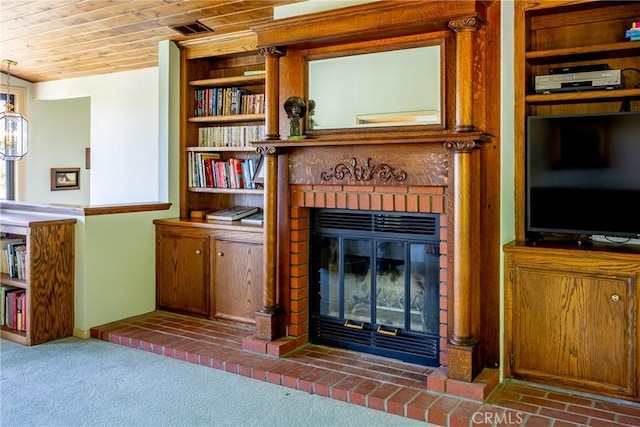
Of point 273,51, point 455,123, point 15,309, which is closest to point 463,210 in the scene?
point 455,123

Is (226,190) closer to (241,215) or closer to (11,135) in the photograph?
(241,215)

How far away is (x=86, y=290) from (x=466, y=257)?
265cm

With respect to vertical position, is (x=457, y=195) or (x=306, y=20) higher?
(x=306, y=20)

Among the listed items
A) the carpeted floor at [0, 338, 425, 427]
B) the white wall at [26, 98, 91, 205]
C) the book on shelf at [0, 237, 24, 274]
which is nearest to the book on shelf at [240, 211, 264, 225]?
the carpeted floor at [0, 338, 425, 427]

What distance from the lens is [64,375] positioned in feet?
10.1

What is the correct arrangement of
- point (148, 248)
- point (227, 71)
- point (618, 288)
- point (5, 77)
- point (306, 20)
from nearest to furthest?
point (618, 288) → point (306, 20) → point (148, 248) → point (227, 71) → point (5, 77)

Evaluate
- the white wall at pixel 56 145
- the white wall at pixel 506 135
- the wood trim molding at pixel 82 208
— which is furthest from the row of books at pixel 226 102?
the white wall at pixel 56 145

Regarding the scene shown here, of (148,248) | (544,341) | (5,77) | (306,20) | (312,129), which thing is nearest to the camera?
(544,341)

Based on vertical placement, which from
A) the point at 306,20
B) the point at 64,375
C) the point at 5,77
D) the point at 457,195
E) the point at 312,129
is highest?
the point at 5,77

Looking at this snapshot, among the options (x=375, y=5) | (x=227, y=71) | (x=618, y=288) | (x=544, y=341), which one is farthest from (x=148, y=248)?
(x=618, y=288)

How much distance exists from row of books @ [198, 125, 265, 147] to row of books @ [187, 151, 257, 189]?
4.8 inches

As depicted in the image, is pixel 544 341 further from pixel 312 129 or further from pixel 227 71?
pixel 227 71

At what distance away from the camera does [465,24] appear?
2.69 metres

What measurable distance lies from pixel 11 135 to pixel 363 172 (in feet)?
13.8
